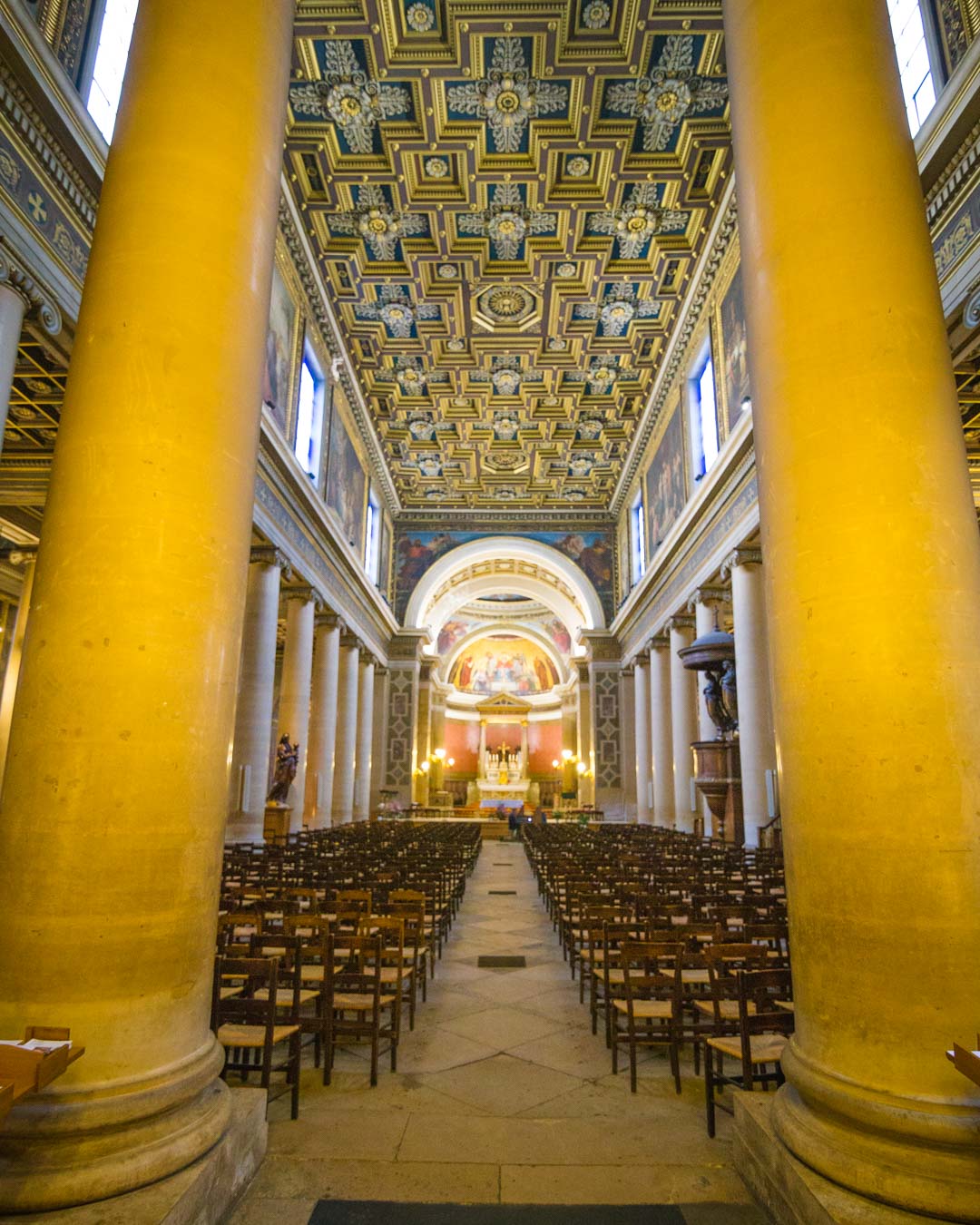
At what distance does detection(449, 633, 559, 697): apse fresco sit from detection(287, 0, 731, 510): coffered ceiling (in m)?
26.3

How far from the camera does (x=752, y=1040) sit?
4.22 meters

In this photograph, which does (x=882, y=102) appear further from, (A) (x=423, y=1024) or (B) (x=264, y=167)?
(A) (x=423, y=1024)

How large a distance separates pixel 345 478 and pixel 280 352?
6.29m

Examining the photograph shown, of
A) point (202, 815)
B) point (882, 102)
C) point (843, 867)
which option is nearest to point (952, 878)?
point (843, 867)


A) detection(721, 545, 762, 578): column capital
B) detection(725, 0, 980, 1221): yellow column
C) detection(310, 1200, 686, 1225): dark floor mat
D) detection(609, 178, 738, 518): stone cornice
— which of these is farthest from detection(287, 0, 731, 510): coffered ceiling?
detection(310, 1200, 686, 1225): dark floor mat

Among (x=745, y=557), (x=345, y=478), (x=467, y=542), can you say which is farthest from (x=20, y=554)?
(x=467, y=542)

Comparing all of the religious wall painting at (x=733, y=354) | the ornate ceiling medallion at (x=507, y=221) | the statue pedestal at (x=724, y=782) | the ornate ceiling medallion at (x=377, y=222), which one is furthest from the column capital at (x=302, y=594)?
the religious wall painting at (x=733, y=354)

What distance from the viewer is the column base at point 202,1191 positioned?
2299 millimetres

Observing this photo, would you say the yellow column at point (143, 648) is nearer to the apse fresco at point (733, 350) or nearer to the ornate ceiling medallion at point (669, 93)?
the ornate ceiling medallion at point (669, 93)

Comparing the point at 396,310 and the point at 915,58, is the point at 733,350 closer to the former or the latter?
the point at 915,58

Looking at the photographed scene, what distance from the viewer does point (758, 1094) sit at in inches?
128

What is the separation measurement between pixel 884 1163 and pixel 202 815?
267 cm

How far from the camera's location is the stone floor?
9.70 ft

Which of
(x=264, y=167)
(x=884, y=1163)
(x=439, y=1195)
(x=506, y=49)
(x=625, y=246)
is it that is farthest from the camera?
(x=625, y=246)
